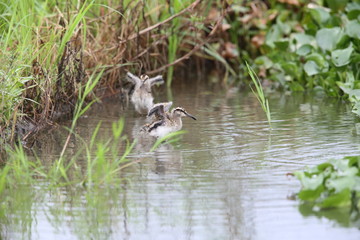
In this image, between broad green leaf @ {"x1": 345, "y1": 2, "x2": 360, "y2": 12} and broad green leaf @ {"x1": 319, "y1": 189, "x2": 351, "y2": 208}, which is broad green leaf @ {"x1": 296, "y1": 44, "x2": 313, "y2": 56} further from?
broad green leaf @ {"x1": 319, "y1": 189, "x2": 351, "y2": 208}

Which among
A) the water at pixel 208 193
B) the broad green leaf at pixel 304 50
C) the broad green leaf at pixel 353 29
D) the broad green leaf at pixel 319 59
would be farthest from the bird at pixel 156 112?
the broad green leaf at pixel 353 29

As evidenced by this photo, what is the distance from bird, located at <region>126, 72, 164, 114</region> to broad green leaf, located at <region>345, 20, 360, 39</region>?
9.30 ft

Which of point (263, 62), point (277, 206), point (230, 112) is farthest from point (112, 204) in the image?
point (263, 62)

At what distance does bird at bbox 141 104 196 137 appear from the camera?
28.2 feet

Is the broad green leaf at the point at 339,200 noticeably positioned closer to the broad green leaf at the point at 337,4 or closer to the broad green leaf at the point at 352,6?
the broad green leaf at the point at 352,6

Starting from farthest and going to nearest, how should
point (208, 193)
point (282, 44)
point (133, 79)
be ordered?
1. point (282, 44)
2. point (133, 79)
3. point (208, 193)

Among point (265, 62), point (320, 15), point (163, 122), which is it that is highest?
point (320, 15)

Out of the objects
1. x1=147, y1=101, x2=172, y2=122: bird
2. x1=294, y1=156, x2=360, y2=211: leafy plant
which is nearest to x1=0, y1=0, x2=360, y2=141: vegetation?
x1=147, y1=101, x2=172, y2=122: bird

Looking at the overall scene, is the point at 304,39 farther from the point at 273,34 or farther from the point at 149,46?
the point at 149,46

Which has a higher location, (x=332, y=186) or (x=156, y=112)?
(x=156, y=112)

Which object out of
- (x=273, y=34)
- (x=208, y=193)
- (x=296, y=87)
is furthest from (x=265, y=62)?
(x=208, y=193)

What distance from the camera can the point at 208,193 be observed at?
19.3ft

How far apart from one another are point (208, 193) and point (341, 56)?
16.8 feet

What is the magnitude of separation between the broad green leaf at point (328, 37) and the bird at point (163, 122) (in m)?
3.04
